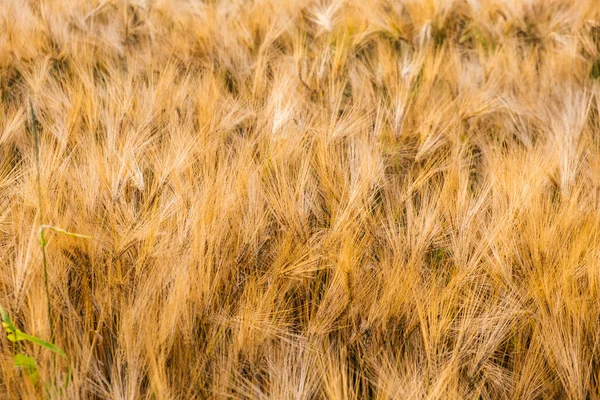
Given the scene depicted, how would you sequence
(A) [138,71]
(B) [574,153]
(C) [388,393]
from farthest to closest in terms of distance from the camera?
(A) [138,71] → (B) [574,153] → (C) [388,393]

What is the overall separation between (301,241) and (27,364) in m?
0.52

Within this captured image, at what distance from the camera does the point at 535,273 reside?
99 centimetres

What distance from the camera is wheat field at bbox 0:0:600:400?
2.82 feet

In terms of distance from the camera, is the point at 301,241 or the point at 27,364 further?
the point at 301,241

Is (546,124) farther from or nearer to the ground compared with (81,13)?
nearer to the ground

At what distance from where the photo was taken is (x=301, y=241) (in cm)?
109

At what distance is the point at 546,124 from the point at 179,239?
3.89 ft

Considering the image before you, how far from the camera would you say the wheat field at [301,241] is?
861 millimetres

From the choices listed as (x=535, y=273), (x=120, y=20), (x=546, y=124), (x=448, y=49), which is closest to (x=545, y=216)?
(x=535, y=273)

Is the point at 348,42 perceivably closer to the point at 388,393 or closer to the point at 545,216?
the point at 545,216

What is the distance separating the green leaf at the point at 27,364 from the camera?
778mm

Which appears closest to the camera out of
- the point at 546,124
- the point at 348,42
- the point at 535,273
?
the point at 535,273

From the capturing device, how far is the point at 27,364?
79 cm

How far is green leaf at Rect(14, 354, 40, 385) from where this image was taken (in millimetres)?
778
